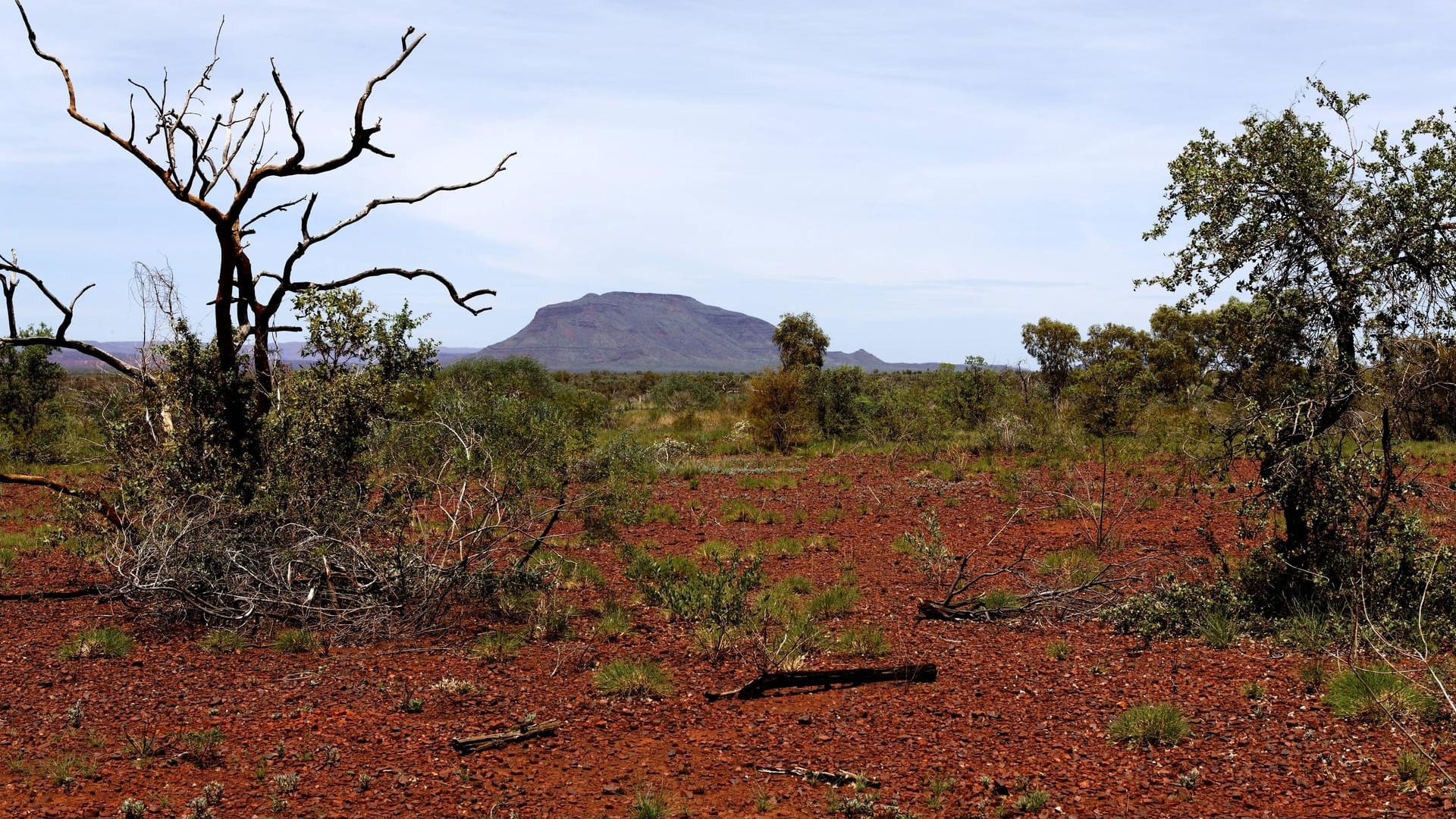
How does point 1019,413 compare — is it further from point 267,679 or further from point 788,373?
point 267,679

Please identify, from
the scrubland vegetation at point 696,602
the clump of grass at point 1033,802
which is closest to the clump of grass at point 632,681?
the scrubland vegetation at point 696,602

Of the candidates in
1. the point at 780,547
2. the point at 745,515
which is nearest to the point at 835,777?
the point at 780,547

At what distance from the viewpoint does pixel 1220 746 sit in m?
5.70

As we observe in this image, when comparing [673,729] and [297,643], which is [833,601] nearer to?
[673,729]

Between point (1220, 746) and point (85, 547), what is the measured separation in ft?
32.5

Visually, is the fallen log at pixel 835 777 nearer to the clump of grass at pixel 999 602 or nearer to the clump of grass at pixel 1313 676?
the clump of grass at pixel 1313 676

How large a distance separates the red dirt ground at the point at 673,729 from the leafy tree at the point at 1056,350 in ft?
91.3

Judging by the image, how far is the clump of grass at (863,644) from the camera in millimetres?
7922

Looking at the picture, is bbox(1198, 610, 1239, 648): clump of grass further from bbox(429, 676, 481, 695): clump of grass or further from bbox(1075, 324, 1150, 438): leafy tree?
bbox(1075, 324, 1150, 438): leafy tree

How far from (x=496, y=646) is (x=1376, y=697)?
6175 mm

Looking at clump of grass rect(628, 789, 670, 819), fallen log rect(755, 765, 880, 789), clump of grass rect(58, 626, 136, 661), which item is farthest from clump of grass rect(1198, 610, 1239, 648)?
clump of grass rect(58, 626, 136, 661)

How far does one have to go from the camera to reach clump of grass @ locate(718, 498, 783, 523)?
14680mm

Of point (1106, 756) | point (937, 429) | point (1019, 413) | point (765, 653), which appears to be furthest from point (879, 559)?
point (1019, 413)

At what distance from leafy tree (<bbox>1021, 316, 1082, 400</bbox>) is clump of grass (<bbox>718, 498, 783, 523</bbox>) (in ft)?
72.4
